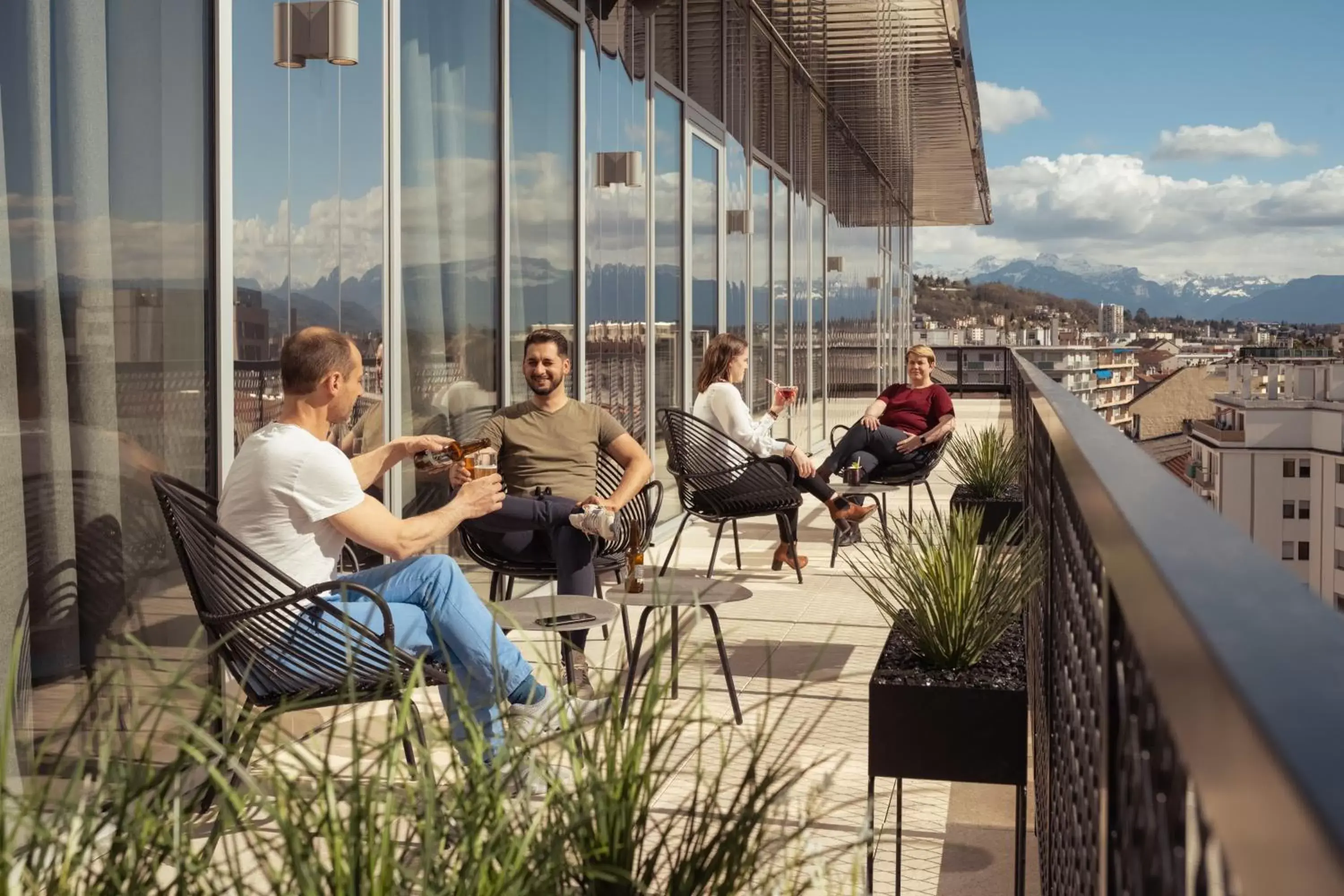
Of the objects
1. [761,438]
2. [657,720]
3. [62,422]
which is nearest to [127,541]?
[62,422]

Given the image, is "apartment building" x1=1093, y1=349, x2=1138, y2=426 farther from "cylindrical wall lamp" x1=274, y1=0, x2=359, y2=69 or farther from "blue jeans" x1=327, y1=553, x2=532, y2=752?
"blue jeans" x1=327, y1=553, x2=532, y2=752

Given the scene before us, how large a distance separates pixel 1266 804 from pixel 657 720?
1.17 m

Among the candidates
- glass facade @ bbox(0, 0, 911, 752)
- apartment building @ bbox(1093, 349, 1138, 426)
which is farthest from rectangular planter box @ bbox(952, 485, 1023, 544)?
apartment building @ bbox(1093, 349, 1138, 426)

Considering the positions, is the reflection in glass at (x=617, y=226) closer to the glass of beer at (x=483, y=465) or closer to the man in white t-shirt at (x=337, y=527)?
the glass of beer at (x=483, y=465)

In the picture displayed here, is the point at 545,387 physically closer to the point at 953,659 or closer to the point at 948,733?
the point at 953,659

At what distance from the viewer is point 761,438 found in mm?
7195

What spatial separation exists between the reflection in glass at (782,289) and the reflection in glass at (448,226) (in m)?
6.12

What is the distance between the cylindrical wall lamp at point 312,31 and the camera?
4078mm

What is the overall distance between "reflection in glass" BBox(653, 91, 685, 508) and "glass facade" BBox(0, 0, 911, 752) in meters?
0.03

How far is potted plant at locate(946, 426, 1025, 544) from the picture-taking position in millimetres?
6680

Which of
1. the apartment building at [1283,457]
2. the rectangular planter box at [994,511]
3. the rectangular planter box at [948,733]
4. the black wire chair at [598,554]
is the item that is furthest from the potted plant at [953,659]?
the apartment building at [1283,457]

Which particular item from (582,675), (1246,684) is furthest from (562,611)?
(1246,684)

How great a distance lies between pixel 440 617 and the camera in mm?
3453

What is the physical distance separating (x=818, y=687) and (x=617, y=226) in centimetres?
342
